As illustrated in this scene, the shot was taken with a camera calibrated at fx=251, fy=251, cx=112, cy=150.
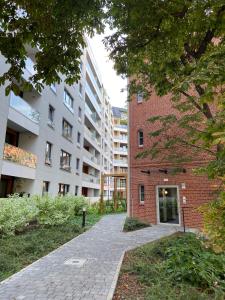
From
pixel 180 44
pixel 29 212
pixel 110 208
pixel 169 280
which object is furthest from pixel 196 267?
pixel 110 208

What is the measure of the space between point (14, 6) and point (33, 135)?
14245 mm

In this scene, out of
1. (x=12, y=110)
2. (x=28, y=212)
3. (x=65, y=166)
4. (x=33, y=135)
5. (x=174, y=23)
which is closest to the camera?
(x=174, y=23)

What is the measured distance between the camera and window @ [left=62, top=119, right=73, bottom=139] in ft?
79.9

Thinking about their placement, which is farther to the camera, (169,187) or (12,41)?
(169,187)

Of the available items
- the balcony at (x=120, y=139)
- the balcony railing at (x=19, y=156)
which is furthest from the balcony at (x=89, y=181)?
the balcony at (x=120, y=139)

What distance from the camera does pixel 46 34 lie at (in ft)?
14.3

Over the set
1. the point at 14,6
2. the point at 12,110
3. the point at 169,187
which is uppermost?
the point at 12,110

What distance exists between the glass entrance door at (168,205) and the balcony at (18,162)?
8.39m

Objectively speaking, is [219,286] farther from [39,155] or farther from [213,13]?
[39,155]

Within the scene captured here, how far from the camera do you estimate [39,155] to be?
18203 millimetres

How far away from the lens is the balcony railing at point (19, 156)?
Result: 1394cm

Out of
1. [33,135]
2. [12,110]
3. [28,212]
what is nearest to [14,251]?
[28,212]

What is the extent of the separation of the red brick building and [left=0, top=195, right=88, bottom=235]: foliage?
4.60 meters

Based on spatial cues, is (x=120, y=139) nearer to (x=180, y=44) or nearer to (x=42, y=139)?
(x=42, y=139)
